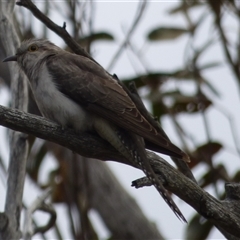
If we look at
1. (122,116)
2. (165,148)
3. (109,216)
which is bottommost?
(165,148)

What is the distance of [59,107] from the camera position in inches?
200

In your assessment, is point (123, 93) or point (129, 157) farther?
point (123, 93)

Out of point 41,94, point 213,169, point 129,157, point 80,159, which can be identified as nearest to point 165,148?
point 129,157

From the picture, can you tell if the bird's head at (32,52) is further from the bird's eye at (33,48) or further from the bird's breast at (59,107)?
the bird's breast at (59,107)

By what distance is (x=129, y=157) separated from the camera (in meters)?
4.79

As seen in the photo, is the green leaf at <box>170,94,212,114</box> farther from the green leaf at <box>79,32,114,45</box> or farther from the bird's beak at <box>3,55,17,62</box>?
the bird's beak at <box>3,55,17,62</box>

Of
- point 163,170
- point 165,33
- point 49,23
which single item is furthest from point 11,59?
point 165,33

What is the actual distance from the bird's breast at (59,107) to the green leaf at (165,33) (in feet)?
7.50

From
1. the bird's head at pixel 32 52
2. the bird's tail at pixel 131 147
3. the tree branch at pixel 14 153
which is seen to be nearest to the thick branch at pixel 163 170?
the bird's tail at pixel 131 147

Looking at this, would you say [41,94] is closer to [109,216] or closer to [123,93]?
[123,93]

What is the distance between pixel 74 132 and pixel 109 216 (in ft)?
10.2

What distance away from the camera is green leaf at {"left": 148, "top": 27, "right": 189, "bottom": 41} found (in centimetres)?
740

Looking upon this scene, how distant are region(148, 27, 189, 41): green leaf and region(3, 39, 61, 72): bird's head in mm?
1651

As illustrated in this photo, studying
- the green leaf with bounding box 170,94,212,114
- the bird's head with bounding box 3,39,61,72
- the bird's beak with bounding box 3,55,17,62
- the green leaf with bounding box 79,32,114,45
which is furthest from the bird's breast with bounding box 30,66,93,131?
the green leaf with bounding box 170,94,212,114
